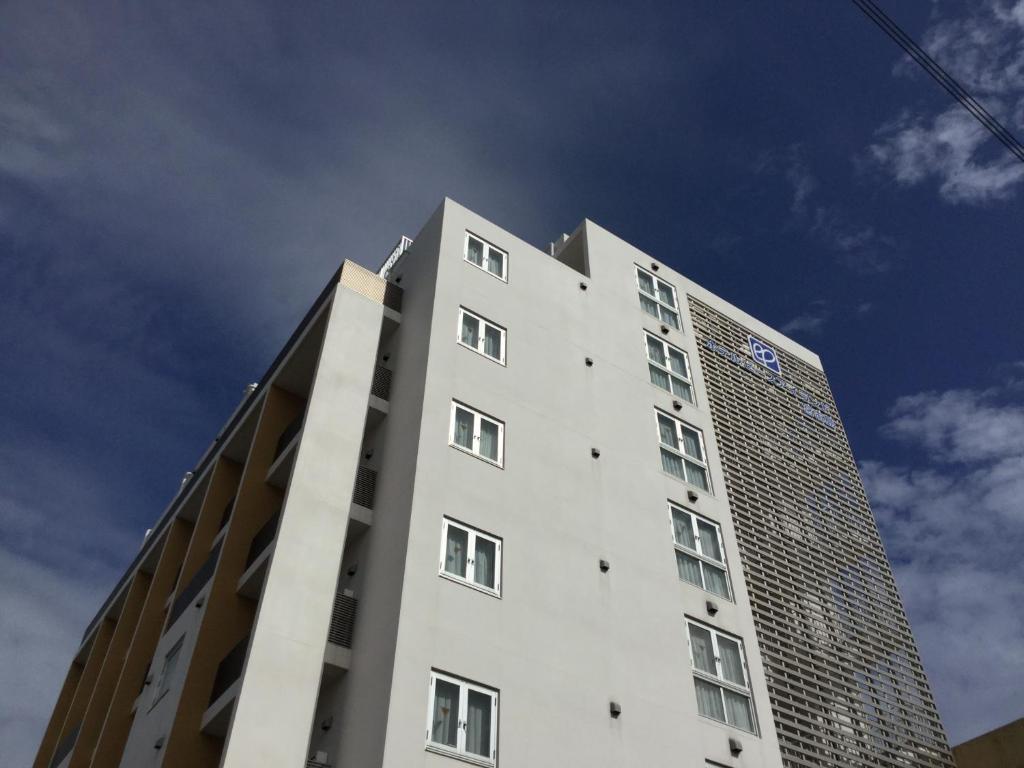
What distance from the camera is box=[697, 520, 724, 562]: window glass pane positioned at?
18.8 metres

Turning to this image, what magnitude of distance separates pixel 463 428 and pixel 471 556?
272 centimetres

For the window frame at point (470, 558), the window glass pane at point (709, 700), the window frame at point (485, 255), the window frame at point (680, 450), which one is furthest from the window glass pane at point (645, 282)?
the window glass pane at point (709, 700)

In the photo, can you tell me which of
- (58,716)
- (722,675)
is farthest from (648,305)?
(58,716)

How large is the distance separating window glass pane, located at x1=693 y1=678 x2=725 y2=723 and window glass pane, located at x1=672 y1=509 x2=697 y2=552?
2.99 metres

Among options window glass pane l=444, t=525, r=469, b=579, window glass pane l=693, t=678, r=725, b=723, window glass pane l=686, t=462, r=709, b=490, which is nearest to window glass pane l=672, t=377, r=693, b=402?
window glass pane l=686, t=462, r=709, b=490

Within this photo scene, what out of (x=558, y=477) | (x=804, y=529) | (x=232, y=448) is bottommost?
(x=558, y=477)

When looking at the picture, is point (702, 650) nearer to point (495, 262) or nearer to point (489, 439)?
point (489, 439)

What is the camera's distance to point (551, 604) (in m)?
15.0

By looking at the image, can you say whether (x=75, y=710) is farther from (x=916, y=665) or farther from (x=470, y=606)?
(x=916, y=665)

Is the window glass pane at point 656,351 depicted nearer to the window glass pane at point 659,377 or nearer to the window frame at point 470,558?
the window glass pane at point 659,377

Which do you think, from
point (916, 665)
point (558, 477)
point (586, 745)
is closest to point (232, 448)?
point (558, 477)

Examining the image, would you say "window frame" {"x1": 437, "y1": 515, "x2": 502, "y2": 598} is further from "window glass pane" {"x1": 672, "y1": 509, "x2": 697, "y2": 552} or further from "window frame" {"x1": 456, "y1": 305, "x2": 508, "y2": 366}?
"window glass pane" {"x1": 672, "y1": 509, "x2": 697, "y2": 552}

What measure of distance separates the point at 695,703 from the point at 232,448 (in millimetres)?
12469

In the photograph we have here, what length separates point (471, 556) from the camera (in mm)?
14797
